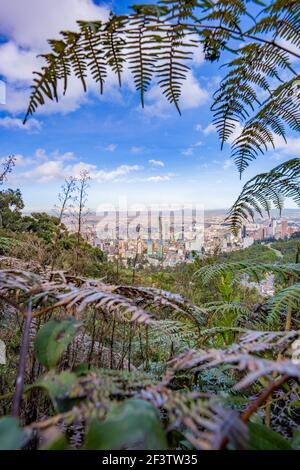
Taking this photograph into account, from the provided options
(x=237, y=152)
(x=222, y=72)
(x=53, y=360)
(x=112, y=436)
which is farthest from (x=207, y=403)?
(x=222, y=72)

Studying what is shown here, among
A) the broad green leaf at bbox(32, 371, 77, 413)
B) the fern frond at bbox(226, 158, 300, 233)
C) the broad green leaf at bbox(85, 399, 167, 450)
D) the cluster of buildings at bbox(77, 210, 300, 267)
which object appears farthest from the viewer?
the cluster of buildings at bbox(77, 210, 300, 267)

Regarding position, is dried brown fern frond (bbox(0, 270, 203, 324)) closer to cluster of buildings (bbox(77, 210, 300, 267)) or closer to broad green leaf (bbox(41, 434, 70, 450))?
broad green leaf (bbox(41, 434, 70, 450))

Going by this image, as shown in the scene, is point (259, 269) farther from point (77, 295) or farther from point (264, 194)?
point (77, 295)

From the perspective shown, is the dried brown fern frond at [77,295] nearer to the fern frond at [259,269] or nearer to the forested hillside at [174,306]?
the forested hillside at [174,306]

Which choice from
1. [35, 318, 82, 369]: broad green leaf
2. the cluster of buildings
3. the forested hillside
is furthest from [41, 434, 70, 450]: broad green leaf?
the cluster of buildings

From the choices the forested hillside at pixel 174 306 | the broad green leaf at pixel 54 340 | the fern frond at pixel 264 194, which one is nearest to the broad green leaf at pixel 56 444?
the forested hillside at pixel 174 306
